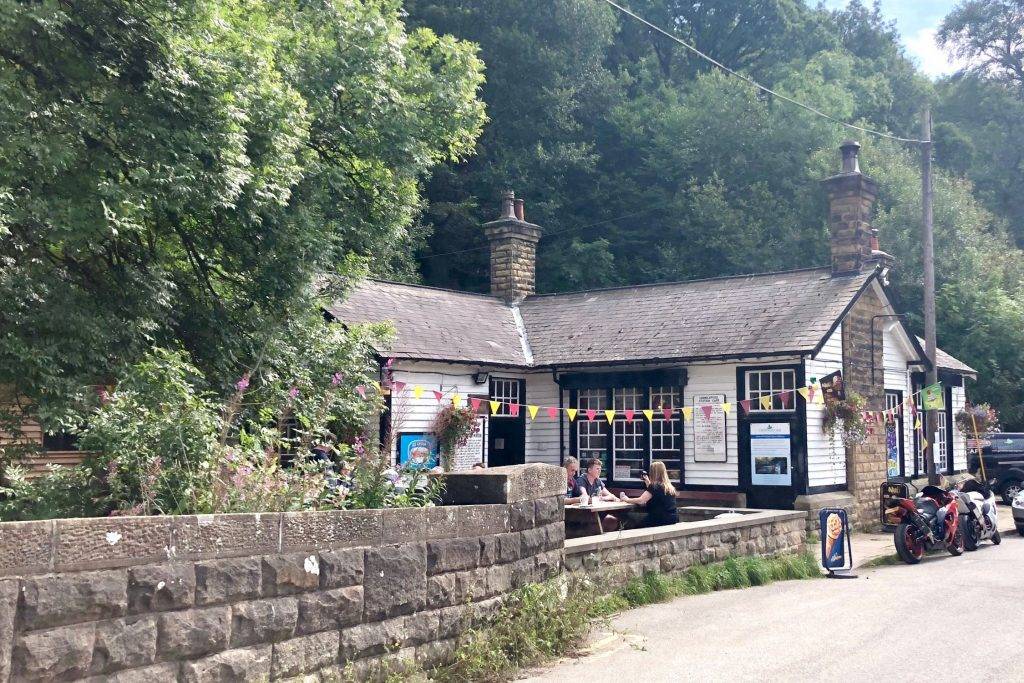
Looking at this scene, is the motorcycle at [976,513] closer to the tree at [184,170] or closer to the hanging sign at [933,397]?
the hanging sign at [933,397]

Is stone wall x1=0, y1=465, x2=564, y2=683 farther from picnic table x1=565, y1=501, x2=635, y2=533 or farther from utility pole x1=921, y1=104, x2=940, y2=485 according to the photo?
utility pole x1=921, y1=104, x2=940, y2=485

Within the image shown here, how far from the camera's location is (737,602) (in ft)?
35.3

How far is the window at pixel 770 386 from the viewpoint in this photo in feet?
61.2

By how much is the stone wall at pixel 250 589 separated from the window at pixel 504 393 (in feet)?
42.3

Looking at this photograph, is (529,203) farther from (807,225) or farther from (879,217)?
(879,217)

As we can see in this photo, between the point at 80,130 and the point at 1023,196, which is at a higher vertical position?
→ the point at 1023,196

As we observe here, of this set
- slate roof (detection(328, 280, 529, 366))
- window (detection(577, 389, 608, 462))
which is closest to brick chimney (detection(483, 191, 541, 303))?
slate roof (detection(328, 280, 529, 366))

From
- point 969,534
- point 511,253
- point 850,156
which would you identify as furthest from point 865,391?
point 511,253

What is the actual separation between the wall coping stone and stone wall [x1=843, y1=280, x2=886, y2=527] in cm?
603

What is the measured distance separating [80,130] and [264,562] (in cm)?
650

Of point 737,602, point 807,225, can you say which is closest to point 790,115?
point 807,225

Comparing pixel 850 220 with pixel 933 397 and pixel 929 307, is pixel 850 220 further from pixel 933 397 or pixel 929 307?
pixel 933 397

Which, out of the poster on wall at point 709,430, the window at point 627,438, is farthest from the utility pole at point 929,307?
the window at point 627,438

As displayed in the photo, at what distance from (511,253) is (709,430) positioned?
8.27m
